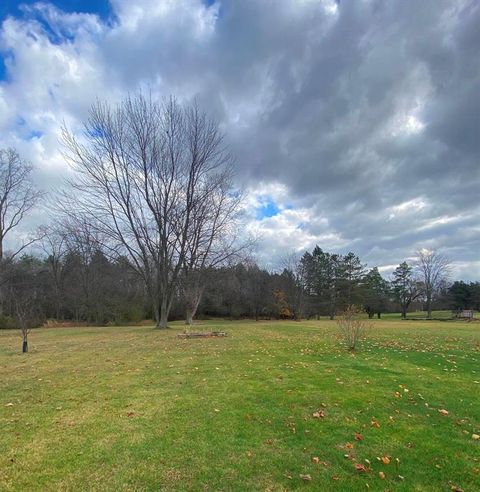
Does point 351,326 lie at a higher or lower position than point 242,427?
higher

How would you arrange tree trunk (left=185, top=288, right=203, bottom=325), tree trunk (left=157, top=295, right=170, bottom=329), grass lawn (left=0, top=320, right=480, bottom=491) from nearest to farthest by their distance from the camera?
grass lawn (left=0, top=320, right=480, bottom=491), tree trunk (left=157, top=295, right=170, bottom=329), tree trunk (left=185, top=288, right=203, bottom=325)

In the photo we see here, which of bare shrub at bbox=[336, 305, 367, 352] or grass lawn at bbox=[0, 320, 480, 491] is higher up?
bare shrub at bbox=[336, 305, 367, 352]

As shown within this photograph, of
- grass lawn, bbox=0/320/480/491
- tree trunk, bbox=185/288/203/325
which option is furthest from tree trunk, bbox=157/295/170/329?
grass lawn, bbox=0/320/480/491

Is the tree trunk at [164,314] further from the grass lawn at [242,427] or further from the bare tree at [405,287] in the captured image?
the bare tree at [405,287]

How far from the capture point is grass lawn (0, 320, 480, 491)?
11.0 feet

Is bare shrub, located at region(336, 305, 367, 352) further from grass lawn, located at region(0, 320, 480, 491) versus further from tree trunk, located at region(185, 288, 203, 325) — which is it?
tree trunk, located at region(185, 288, 203, 325)

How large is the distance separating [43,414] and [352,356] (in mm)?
7508

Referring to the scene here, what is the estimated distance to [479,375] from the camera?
7.52m

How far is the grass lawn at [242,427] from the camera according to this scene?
3.35 metres

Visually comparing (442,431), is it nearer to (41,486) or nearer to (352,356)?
(41,486)

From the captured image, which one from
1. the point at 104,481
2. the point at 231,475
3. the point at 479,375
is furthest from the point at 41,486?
the point at 479,375

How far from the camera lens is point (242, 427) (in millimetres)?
4523

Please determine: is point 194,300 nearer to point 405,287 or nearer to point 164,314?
point 164,314

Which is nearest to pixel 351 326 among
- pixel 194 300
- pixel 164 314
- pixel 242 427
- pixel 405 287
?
pixel 242 427
